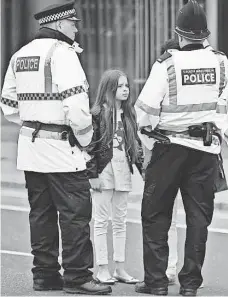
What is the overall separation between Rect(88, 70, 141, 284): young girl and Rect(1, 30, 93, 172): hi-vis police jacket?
1.13 ft

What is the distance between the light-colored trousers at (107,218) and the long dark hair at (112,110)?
0.34 m

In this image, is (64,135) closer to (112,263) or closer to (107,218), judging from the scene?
(107,218)

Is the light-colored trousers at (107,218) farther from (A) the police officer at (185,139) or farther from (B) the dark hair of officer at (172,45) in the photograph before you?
(B) the dark hair of officer at (172,45)

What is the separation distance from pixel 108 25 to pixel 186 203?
1534cm

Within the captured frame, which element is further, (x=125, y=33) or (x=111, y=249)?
(x=125, y=33)

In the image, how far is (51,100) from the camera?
26.5 feet

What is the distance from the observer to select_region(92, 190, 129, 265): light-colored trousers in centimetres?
867

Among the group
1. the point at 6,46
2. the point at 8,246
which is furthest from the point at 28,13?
the point at 8,246

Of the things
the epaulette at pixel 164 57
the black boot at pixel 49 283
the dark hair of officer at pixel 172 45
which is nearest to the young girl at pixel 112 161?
the black boot at pixel 49 283

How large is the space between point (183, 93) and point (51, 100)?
37.6 inches

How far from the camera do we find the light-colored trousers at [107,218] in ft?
28.5

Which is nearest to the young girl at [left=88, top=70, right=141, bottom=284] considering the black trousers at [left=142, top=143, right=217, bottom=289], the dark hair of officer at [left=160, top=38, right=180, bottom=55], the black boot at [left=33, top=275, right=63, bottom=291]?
the black boot at [left=33, top=275, right=63, bottom=291]

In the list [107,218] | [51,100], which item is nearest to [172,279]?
[107,218]

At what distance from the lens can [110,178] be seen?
28.4ft
